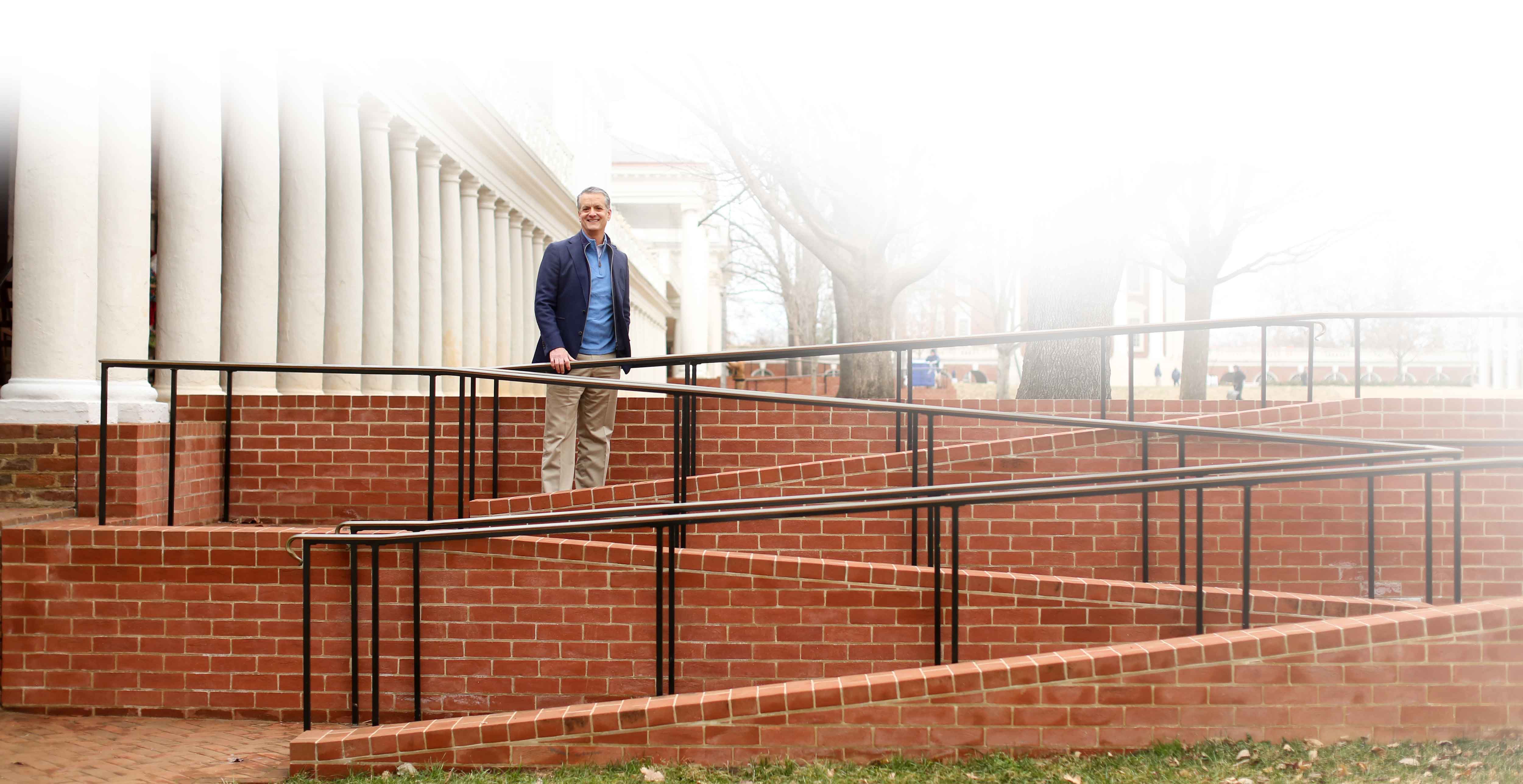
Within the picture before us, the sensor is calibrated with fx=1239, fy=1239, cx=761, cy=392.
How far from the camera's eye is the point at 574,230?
2686cm

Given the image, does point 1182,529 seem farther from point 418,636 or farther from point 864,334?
point 864,334

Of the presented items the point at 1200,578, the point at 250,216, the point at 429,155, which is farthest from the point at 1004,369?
the point at 1200,578

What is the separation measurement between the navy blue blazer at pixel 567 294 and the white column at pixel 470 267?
10.3 meters

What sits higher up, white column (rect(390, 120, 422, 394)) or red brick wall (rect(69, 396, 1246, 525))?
white column (rect(390, 120, 422, 394))

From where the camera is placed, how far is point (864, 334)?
56.9 feet

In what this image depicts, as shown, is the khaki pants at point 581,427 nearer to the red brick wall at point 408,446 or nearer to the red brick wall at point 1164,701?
the red brick wall at point 408,446

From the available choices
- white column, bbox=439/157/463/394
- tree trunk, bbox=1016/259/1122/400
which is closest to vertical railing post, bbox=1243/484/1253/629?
tree trunk, bbox=1016/259/1122/400

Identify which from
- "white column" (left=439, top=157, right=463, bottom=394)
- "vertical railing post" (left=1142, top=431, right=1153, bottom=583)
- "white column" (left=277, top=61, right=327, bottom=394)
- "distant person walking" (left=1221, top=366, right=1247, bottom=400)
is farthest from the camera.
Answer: "distant person walking" (left=1221, top=366, right=1247, bottom=400)

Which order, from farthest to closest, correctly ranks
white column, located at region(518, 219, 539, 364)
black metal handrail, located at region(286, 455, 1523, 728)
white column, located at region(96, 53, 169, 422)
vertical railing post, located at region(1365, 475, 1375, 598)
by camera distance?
1. white column, located at region(518, 219, 539, 364)
2. white column, located at region(96, 53, 169, 422)
3. vertical railing post, located at region(1365, 475, 1375, 598)
4. black metal handrail, located at region(286, 455, 1523, 728)

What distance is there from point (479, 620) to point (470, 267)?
12.4 metres

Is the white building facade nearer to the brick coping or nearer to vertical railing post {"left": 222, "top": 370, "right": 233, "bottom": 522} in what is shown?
vertical railing post {"left": 222, "top": 370, "right": 233, "bottom": 522}

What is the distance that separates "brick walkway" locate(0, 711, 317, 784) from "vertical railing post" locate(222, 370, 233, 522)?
6.01ft

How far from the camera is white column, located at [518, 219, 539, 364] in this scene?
21359 millimetres

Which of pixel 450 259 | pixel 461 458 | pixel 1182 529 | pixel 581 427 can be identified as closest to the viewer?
pixel 1182 529
